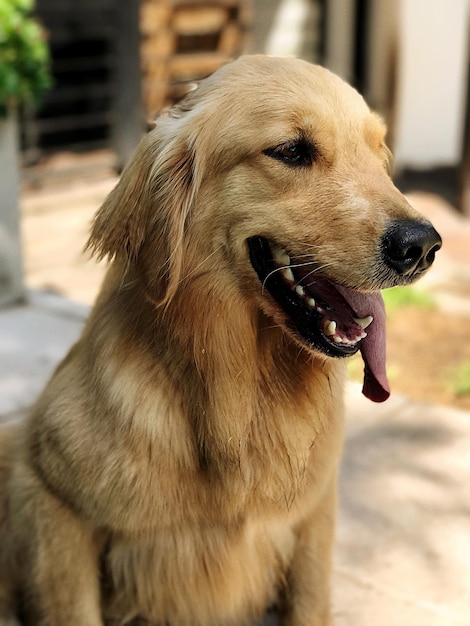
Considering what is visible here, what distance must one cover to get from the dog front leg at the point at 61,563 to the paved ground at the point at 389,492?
0.78 metres

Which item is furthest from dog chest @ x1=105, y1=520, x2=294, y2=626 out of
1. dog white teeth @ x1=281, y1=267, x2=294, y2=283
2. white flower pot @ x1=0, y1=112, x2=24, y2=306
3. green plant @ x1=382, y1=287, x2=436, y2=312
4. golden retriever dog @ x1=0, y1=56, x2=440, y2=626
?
green plant @ x1=382, y1=287, x2=436, y2=312

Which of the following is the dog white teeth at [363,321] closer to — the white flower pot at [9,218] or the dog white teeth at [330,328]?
the dog white teeth at [330,328]

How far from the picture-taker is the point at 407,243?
1.97 metres

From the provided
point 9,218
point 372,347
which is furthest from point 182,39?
point 372,347

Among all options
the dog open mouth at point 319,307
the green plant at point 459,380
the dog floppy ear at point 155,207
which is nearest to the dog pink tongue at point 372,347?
the dog open mouth at point 319,307

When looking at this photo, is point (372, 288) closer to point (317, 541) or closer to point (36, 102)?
point (317, 541)

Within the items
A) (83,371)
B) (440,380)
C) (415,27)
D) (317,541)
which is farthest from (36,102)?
(415,27)

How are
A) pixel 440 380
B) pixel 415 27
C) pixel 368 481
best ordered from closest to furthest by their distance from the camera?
1. pixel 368 481
2. pixel 440 380
3. pixel 415 27

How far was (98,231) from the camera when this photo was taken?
217 centimetres

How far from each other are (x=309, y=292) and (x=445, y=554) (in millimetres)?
1280

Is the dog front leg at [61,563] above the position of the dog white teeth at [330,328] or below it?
below

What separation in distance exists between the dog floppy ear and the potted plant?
2.89 meters

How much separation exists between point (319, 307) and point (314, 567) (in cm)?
83

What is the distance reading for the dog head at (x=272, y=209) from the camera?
204 cm
